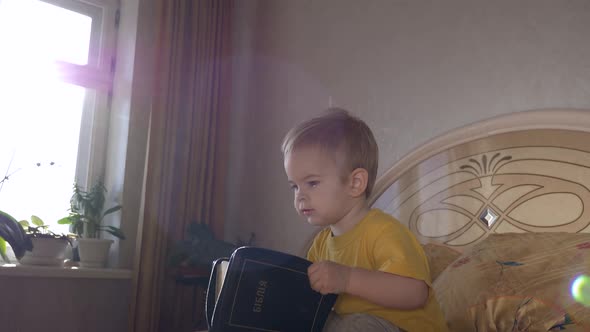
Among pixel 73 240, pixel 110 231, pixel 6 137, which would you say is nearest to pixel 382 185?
pixel 110 231

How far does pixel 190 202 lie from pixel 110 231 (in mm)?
460

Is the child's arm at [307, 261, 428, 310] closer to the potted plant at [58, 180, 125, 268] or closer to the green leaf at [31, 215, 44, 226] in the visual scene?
the potted plant at [58, 180, 125, 268]

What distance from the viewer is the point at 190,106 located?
3.19m

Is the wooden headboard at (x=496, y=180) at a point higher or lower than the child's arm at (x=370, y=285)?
higher

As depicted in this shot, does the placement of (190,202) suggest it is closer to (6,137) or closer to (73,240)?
(73,240)

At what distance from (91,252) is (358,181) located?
77.5 inches

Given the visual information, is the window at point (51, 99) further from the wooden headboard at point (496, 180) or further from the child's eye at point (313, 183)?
the child's eye at point (313, 183)

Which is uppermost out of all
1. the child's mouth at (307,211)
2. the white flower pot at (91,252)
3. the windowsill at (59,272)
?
the child's mouth at (307,211)

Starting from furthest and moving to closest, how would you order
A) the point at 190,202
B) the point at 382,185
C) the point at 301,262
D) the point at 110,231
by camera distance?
the point at 190,202
the point at 110,231
the point at 382,185
the point at 301,262

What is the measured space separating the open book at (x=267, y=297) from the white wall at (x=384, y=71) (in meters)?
1.22

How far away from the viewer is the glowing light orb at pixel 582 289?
1260 millimetres

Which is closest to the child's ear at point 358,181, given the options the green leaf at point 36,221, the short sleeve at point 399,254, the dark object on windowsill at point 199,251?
the short sleeve at point 399,254

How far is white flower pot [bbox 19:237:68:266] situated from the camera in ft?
8.62

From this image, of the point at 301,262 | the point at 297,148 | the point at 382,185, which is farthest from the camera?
the point at 382,185
